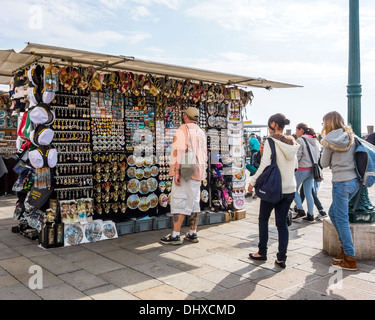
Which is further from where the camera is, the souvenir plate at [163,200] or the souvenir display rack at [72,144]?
the souvenir plate at [163,200]

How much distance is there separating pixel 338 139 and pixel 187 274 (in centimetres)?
220

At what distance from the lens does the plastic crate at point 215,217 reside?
6.55 m

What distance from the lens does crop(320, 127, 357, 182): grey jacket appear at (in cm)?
425

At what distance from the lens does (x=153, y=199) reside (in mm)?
6219

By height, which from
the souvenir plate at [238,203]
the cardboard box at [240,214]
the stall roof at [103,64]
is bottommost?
the cardboard box at [240,214]

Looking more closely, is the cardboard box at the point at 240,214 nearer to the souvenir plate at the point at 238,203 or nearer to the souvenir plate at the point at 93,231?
the souvenir plate at the point at 238,203

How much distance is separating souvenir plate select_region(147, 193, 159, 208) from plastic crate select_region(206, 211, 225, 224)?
0.92 meters

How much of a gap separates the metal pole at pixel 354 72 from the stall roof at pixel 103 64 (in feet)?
5.47

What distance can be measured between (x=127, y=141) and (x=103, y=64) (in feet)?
3.97

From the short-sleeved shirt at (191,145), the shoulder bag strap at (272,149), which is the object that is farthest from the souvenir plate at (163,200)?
the shoulder bag strap at (272,149)

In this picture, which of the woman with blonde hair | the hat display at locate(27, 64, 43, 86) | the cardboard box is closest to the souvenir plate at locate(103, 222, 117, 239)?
the hat display at locate(27, 64, 43, 86)

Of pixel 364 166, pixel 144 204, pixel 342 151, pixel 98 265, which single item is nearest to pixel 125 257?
pixel 98 265

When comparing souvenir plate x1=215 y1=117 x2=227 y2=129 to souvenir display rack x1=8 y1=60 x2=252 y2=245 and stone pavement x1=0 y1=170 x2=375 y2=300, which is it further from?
stone pavement x1=0 y1=170 x2=375 y2=300
